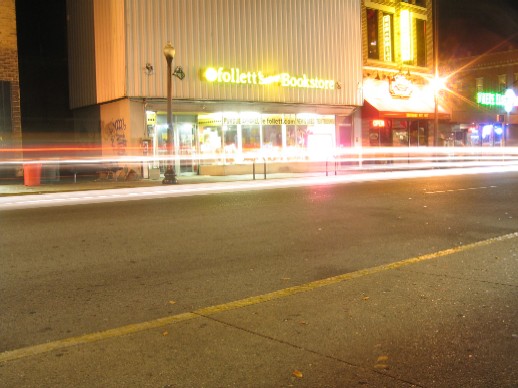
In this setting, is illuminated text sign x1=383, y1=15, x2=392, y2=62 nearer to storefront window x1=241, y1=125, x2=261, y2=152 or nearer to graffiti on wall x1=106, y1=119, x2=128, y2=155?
storefront window x1=241, y1=125, x2=261, y2=152

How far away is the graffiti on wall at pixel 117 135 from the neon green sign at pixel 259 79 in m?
4.40

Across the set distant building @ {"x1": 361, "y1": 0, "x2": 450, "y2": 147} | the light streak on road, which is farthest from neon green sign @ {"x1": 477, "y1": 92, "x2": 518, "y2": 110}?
the light streak on road

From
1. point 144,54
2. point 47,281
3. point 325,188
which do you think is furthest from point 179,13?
point 47,281

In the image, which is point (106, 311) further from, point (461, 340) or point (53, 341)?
point (461, 340)

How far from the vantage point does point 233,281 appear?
699 centimetres

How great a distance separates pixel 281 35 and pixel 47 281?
79.5 ft

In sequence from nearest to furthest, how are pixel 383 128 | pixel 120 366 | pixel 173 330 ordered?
pixel 120 366
pixel 173 330
pixel 383 128

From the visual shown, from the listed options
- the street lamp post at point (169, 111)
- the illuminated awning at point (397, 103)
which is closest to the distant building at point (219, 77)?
the illuminated awning at point (397, 103)

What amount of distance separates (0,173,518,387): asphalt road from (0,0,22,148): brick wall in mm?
11305

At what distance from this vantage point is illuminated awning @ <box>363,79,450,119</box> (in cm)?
3241

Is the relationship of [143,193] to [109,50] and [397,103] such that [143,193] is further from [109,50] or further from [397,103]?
[397,103]

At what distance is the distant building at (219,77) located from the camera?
25.2 meters

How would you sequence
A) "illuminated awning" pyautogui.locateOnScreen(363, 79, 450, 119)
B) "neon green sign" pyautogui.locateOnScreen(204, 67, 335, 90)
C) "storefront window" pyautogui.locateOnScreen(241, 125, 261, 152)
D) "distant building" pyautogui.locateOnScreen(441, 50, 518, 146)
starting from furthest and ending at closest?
"distant building" pyautogui.locateOnScreen(441, 50, 518, 146) → "illuminated awning" pyautogui.locateOnScreen(363, 79, 450, 119) → "storefront window" pyautogui.locateOnScreen(241, 125, 261, 152) → "neon green sign" pyautogui.locateOnScreen(204, 67, 335, 90)

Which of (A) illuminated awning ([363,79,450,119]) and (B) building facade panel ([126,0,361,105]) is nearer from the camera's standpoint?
(B) building facade panel ([126,0,361,105])
